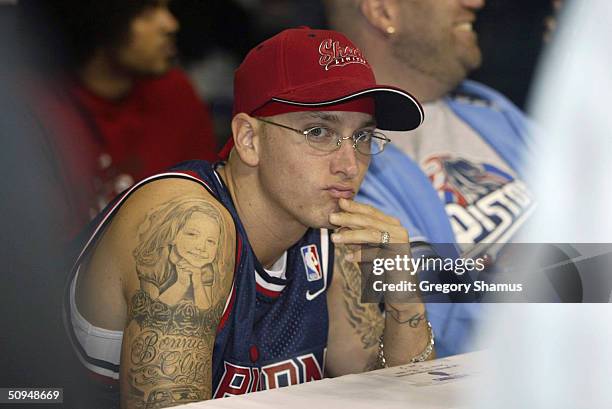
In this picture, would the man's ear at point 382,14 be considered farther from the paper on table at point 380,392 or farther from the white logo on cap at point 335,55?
the paper on table at point 380,392

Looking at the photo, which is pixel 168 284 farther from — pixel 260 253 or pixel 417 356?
pixel 417 356

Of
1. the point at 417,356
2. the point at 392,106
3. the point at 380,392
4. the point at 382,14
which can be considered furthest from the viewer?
the point at 382,14

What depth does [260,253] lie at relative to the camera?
1.82m

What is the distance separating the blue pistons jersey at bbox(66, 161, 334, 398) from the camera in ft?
5.51

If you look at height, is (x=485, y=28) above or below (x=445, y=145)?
above

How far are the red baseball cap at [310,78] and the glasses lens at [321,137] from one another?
5 centimetres

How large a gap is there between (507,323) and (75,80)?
1440 mm

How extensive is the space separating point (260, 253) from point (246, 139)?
9.6 inches

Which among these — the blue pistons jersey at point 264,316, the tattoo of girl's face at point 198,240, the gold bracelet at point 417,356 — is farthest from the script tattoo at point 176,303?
the gold bracelet at point 417,356

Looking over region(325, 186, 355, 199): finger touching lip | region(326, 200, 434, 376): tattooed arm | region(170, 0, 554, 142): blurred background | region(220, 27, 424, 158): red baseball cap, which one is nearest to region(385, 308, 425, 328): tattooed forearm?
region(326, 200, 434, 376): tattooed arm

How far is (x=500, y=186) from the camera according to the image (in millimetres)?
2412

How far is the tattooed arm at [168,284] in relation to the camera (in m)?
1.43

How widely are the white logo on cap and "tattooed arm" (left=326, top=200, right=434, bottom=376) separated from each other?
353 mm

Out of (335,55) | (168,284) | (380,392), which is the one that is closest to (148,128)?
(335,55)
